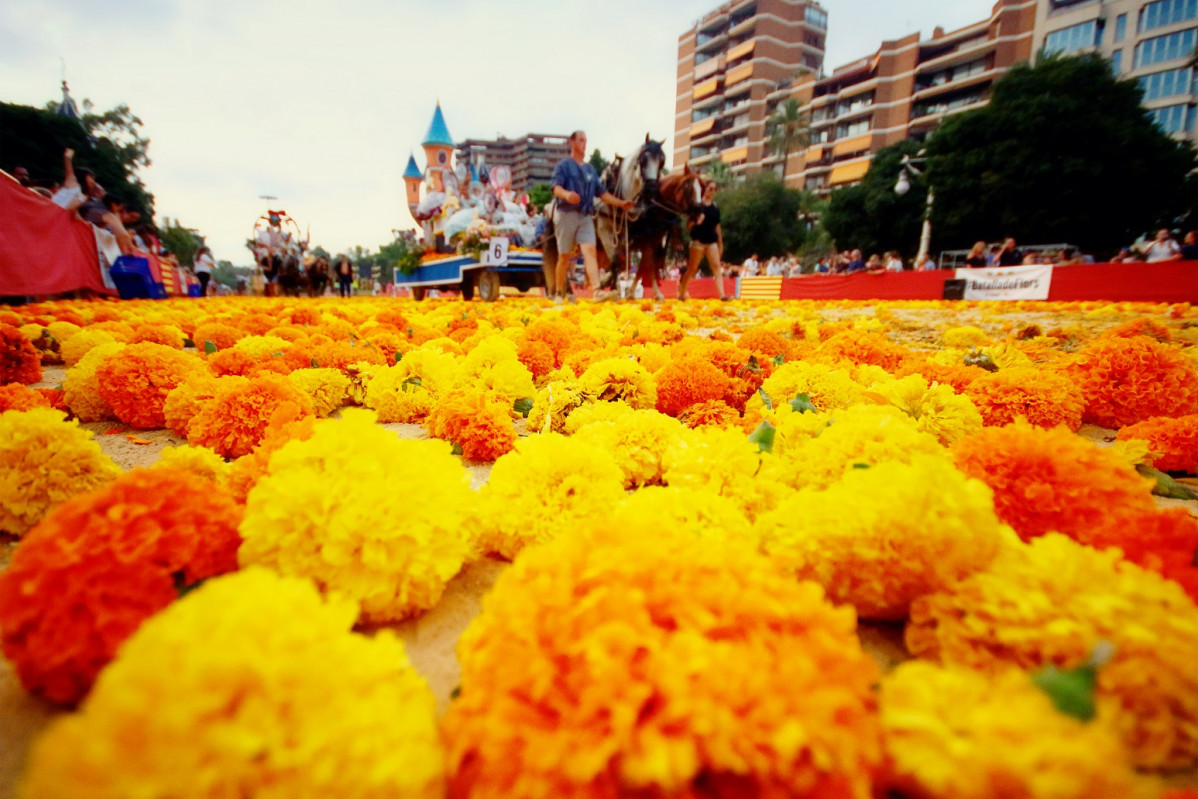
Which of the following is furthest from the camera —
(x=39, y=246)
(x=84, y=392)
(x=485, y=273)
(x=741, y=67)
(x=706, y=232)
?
(x=741, y=67)

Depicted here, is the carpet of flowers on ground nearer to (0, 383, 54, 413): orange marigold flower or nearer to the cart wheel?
(0, 383, 54, 413): orange marigold flower

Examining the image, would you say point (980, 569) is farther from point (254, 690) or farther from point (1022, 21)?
point (1022, 21)

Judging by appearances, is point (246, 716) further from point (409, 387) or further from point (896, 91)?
point (896, 91)

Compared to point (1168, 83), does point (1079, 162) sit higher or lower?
lower

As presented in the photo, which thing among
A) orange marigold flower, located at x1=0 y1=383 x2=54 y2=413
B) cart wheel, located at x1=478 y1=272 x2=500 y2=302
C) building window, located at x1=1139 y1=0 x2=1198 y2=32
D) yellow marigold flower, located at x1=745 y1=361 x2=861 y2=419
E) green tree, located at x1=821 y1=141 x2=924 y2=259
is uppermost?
building window, located at x1=1139 y1=0 x2=1198 y2=32

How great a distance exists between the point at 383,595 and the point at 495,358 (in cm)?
223

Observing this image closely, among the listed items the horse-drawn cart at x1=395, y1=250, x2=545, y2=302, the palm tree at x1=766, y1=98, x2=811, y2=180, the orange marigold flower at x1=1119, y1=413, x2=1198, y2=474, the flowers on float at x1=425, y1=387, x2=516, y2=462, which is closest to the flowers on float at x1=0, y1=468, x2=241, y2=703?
the flowers on float at x1=425, y1=387, x2=516, y2=462

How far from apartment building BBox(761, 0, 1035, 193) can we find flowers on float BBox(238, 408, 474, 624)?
68.3 meters

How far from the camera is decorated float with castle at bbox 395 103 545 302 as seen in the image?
12.5 metres

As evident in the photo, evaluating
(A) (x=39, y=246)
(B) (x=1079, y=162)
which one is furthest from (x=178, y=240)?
(B) (x=1079, y=162)

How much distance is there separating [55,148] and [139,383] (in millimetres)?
35966

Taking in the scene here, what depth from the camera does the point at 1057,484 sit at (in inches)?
56.7

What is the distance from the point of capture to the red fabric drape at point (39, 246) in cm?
742

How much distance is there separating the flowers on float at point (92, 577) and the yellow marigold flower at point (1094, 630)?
1625 mm
